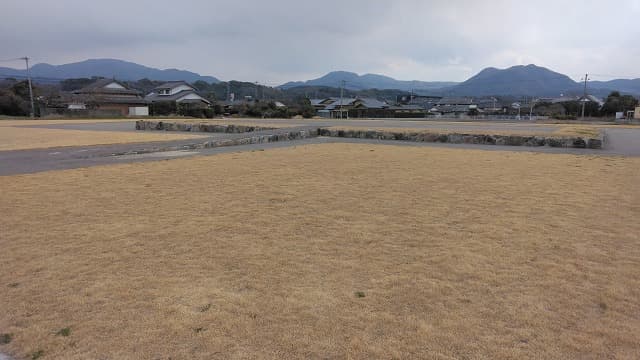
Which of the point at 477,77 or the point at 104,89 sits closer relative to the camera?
the point at 104,89

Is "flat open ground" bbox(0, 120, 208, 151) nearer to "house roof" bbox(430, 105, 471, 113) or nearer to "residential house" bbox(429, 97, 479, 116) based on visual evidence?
"residential house" bbox(429, 97, 479, 116)

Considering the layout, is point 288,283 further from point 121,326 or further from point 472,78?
point 472,78

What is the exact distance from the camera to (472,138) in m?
14.0

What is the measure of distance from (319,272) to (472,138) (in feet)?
40.8

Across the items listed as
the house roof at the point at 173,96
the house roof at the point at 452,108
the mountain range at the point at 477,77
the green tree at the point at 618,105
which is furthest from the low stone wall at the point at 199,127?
the mountain range at the point at 477,77

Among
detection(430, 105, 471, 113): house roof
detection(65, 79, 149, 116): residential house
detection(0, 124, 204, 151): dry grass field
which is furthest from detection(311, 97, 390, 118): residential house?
detection(0, 124, 204, 151): dry grass field

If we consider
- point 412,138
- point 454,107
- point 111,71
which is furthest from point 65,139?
point 111,71

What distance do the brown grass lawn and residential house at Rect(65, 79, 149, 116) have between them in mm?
36289

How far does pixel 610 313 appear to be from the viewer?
2.32m

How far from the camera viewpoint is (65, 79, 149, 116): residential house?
39.2 metres

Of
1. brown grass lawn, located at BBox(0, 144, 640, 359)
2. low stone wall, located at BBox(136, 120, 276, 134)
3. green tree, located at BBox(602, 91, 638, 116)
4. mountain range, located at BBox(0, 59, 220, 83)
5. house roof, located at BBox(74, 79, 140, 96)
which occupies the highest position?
mountain range, located at BBox(0, 59, 220, 83)

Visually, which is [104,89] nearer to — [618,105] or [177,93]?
[177,93]

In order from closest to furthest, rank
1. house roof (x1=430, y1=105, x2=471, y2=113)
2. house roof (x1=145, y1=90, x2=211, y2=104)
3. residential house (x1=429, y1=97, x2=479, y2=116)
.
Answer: house roof (x1=145, y1=90, x2=211, y2=104)
residential house (x1=429, y1=97, x2=479, y2=116)
house roof (x1=430, y1=105, x2=471, y2=113)

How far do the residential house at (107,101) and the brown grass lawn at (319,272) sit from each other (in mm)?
36289
